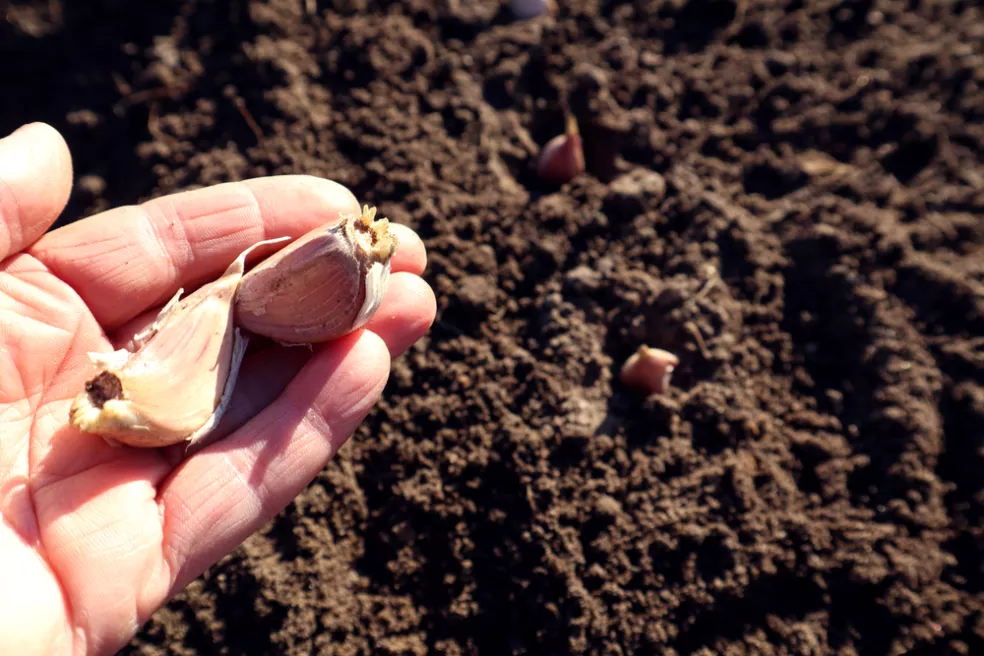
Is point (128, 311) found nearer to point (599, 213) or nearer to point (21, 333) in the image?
point (21, 333)

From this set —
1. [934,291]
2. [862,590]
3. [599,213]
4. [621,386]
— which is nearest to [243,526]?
[621,386]

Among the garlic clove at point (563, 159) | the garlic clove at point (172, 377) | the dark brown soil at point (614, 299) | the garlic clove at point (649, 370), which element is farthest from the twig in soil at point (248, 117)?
the garlic clove at point (649, 370)

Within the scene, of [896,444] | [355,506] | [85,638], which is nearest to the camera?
[85,638]

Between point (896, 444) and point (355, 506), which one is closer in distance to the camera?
point (355, 506)

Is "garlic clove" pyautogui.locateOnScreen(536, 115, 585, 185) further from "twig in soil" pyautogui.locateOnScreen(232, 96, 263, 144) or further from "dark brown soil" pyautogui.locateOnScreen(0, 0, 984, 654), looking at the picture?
"twig in soil" pyautogui.locateOnScreen(232, 96, 263, 144)

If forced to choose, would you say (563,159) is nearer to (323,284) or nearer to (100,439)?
(323,284)

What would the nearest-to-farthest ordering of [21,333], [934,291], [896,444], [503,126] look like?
[21,333], [896,444], [934,291], [503,126]
